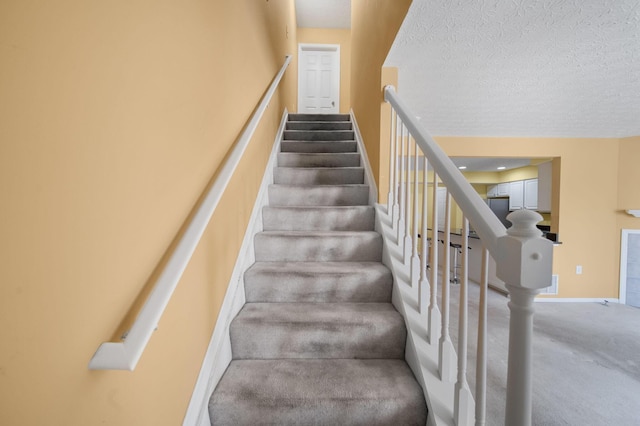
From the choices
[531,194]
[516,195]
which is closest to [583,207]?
[531,194]

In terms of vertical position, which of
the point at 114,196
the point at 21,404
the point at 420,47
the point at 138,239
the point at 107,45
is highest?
the point at 420,47

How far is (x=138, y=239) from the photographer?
0.62 m

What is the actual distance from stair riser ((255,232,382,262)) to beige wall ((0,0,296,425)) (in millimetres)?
678

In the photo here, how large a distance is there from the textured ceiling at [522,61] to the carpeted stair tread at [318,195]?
935 millimetres

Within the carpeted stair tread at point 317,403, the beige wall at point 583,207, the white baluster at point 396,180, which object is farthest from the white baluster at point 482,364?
the beige wall at point 583,207

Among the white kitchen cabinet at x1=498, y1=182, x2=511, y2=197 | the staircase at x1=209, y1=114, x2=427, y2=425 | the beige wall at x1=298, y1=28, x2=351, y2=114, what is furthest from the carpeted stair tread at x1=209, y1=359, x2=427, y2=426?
the white kitchen cabinet at x1=498, y1=182, x2=511, y2=197

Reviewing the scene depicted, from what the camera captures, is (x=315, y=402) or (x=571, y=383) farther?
(x=571, y=383)

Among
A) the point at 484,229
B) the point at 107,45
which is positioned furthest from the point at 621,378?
the point at 107,45

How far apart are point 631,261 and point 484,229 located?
5.01 metres

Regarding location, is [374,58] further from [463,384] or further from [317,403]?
[317,403]

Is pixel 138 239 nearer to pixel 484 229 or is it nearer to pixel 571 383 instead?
pixel 484 229

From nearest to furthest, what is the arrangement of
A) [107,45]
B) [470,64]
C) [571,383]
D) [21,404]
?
[21,404] → [107,45] → [470,64] → [571,383]

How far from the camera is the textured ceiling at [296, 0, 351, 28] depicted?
4191 millimetres

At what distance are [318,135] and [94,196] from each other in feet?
8.76
